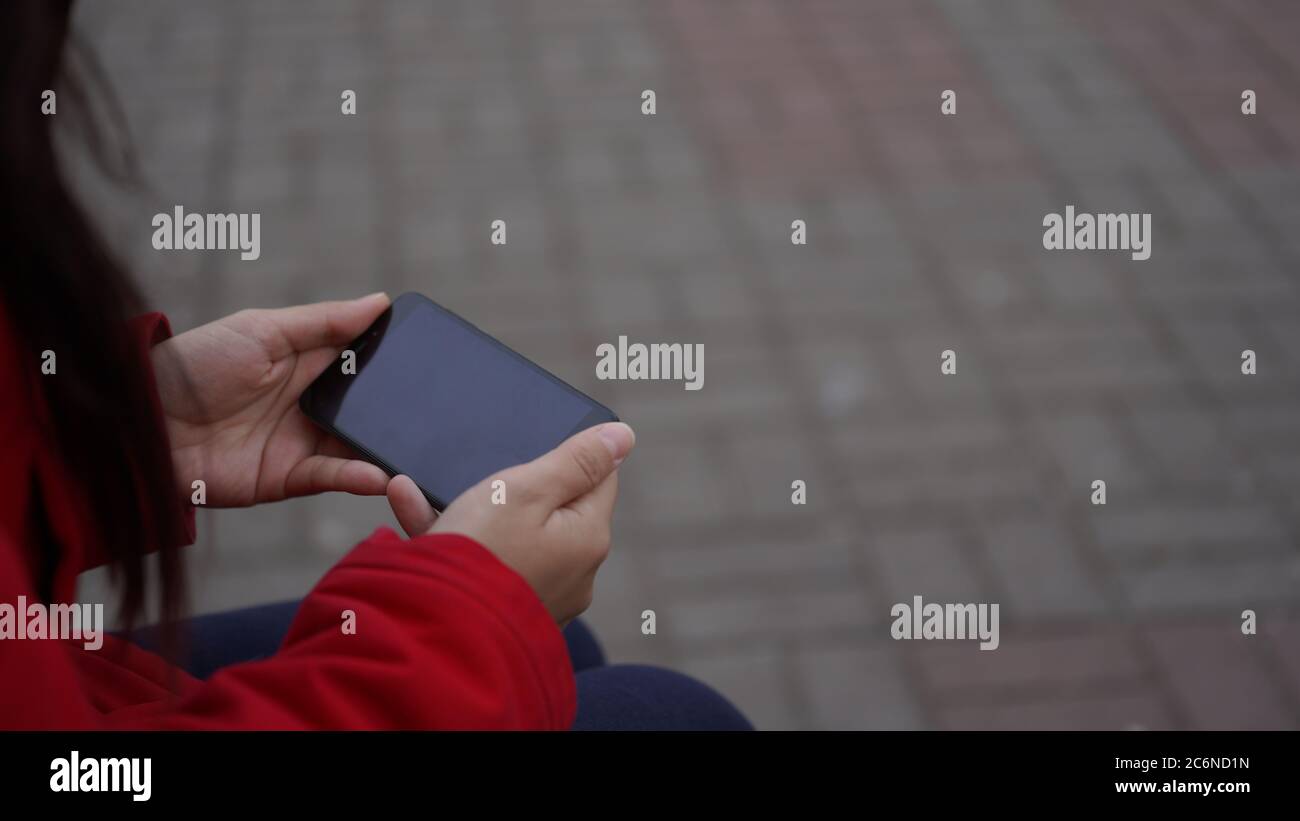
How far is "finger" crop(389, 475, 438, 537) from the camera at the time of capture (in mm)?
1215

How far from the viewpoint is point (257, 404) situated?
4.44ft

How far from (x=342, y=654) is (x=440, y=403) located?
1.66 feet

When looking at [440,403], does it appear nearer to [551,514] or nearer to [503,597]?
[551,514]

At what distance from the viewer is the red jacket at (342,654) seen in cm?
81

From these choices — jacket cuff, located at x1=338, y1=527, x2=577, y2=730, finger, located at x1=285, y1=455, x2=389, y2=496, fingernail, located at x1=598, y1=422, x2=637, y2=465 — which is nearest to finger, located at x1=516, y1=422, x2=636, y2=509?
fingernail, located at x1=598, y1=422, x2=637, y2=465

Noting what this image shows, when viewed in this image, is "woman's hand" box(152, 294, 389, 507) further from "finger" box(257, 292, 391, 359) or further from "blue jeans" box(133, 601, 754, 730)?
"blue jeans" box(133, 601, 754, 730)

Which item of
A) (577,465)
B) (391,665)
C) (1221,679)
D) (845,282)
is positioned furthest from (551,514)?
(845,282)

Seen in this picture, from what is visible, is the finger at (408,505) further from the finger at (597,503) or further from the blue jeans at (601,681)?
the blue jeans at (601,681)

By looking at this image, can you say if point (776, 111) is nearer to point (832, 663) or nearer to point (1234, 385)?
point (1234, 385)

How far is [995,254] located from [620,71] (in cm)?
141

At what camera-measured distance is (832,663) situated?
2162 mm

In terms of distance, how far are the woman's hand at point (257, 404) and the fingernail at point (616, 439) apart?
0.29 metres
